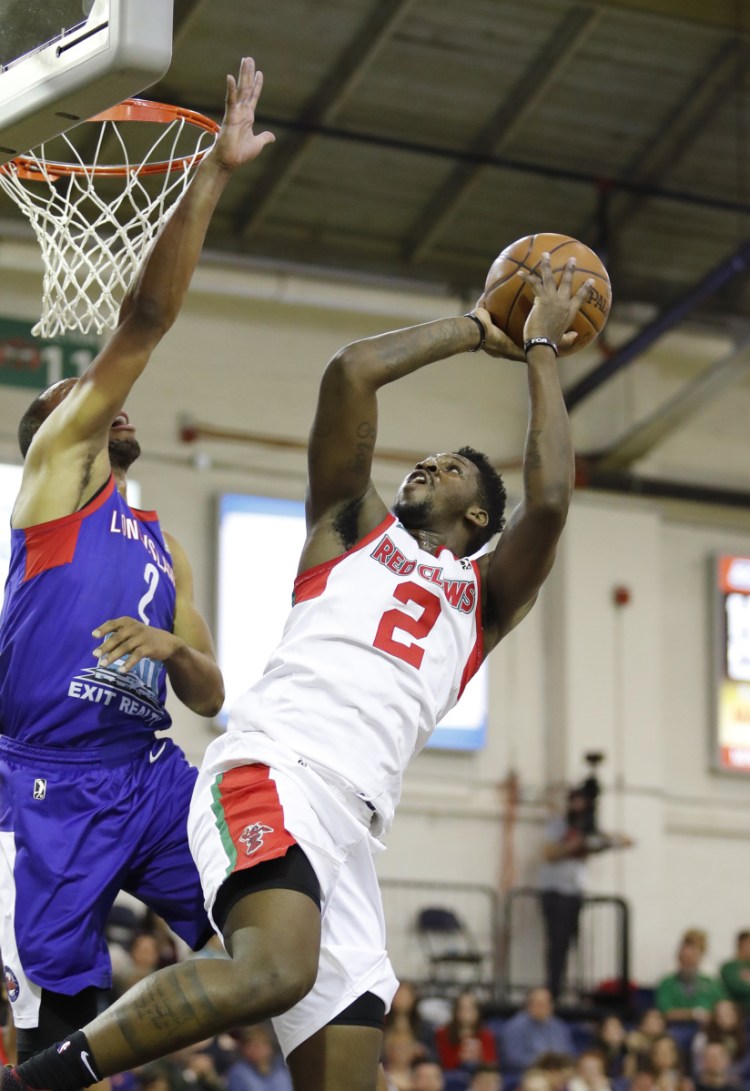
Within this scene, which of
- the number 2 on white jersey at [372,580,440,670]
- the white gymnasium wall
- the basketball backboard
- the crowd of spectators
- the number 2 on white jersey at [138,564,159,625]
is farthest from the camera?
the white gymnasium wall

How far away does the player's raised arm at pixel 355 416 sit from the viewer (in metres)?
4.60

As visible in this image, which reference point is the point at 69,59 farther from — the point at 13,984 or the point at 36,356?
the point at 36,356

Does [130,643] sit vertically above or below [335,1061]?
above

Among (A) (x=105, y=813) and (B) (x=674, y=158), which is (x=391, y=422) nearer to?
(B) (x=674, y=158)

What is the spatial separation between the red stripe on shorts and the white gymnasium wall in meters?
11.2

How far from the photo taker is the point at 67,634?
4793 mm

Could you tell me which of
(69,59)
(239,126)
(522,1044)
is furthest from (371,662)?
(522,1044)

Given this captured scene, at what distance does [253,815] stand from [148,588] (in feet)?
3.29

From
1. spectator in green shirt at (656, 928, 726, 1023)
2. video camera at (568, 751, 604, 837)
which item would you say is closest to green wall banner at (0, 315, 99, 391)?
video camera at (568, 751, 604, 837)

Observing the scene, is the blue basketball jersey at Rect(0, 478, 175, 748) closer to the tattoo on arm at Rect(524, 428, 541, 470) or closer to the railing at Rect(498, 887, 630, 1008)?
the tattoo on arm at Rect(524, 428, 541, 470)

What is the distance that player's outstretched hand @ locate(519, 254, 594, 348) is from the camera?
479 centimetres

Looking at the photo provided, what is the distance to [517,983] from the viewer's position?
53.4 ft

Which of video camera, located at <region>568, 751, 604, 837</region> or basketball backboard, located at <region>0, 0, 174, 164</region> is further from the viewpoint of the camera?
video camera, located at <region>568, 751, 604, 837</region>

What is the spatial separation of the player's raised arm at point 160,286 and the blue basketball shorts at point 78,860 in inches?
36.5
